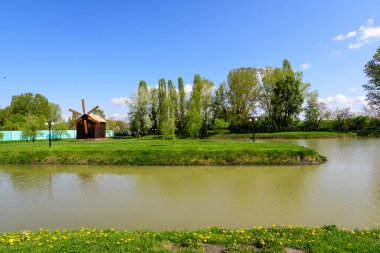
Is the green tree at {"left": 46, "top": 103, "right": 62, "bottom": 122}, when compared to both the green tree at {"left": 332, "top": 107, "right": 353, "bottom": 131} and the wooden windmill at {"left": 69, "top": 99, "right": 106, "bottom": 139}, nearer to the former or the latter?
the wooden windmill at {"left": 69, "top": 99, "right": 106, "bottom": 139}

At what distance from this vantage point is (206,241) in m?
5.59

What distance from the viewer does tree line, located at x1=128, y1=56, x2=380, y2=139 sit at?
52938 millimetres

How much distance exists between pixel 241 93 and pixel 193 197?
4492 cm

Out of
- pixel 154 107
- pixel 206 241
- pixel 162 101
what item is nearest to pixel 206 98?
pixel 162 101

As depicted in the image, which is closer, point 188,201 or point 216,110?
point 188,201

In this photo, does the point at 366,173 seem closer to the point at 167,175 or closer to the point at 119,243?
the point at 167,175

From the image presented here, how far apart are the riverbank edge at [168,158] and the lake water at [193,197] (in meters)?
1.46

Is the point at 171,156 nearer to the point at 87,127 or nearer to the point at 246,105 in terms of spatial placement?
the point at 87,127

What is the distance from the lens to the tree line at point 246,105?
52938 mm

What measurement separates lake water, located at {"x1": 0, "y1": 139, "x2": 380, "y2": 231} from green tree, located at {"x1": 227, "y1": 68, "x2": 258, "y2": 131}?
37.1m

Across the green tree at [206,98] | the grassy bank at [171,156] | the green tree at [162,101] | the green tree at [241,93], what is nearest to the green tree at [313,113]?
the green tree at [241,93]

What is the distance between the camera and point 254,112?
183 feet

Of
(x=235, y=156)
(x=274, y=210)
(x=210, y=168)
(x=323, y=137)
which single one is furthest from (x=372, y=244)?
(x=323, y=137)

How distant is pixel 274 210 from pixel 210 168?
8993 mm
